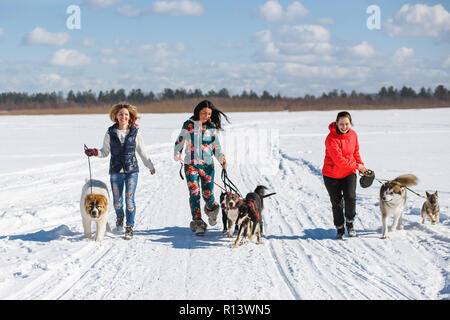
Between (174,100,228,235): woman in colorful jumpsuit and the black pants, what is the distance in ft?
5.69

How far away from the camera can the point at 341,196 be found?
21.6ft

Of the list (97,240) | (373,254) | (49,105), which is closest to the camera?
(373,254)

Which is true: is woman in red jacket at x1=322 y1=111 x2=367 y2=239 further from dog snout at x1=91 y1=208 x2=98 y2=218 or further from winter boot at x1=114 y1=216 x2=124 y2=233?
dog snout at x1=91 y1=208 x2=98 y2=218

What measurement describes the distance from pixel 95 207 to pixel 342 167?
3.61 m

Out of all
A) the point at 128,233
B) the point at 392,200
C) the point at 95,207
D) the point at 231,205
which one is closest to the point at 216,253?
the point at 231,205

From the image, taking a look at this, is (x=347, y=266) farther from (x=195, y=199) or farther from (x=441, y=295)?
(x=195, y=199)

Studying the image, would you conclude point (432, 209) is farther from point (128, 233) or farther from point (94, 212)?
point (94, 212)

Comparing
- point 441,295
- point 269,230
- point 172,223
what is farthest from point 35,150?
point 441,295

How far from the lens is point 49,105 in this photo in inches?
4811

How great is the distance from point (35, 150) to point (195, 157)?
52.0 ft

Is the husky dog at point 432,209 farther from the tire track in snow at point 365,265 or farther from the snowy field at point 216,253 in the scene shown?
the tire track in snow at point 365,265

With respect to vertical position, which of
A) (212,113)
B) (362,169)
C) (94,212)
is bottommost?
(94,212)

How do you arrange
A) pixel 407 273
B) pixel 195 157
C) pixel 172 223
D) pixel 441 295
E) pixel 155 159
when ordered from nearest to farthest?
pixel 441 295
pixel 407 273
pixel 195 157
pixel 172 223
pixel 155 159

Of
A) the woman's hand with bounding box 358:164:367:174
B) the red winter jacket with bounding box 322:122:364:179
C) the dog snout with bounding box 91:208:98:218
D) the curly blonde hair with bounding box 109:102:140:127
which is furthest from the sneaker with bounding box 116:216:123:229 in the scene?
the woman's hand with bounding box 358:164:367:174
